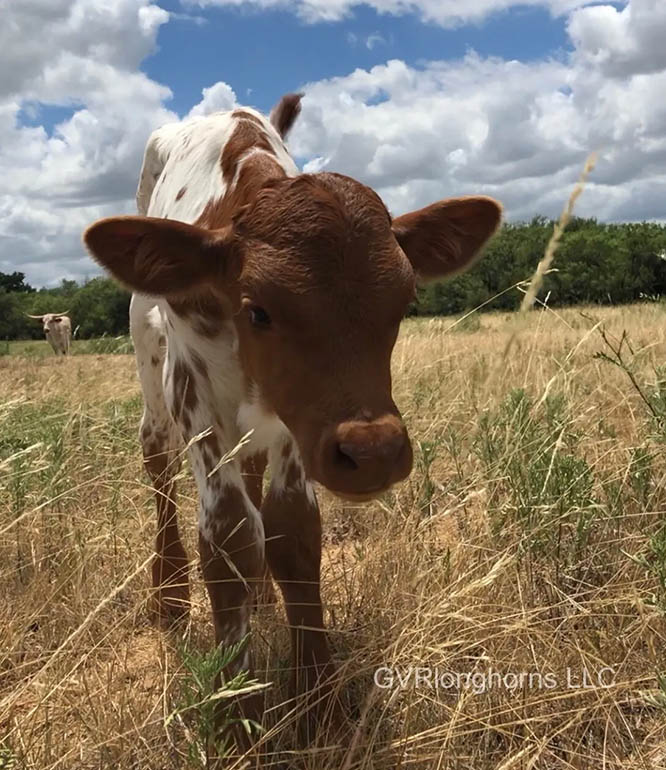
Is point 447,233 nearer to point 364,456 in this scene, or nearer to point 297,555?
point 364,456

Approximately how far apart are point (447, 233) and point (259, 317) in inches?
34.2

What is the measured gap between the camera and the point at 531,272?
32344 millimetres

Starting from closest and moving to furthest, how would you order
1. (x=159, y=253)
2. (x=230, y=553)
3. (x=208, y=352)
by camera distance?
(x=159, y=253), (x=230, y=553), (x=208, y=352)

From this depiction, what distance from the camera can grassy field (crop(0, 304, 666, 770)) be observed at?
6.50ft

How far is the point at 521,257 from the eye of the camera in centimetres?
Result: 4472

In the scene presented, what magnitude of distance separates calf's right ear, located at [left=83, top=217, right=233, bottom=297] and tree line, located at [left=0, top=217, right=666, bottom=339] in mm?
26021

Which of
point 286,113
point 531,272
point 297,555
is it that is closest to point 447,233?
point 297,555

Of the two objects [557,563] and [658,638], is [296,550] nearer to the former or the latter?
[557,563]

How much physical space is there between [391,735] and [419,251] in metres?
1.56

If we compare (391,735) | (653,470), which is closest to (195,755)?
(391,735)

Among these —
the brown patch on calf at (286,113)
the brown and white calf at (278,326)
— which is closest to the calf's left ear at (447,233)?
the brown and white calf at (278,326)

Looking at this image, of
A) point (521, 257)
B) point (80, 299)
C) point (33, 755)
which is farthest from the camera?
point (80, 299)

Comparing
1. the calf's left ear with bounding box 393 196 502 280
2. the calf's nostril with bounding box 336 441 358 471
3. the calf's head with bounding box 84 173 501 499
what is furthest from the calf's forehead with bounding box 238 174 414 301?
the calf's nostril with bounding box 336 441 358 471

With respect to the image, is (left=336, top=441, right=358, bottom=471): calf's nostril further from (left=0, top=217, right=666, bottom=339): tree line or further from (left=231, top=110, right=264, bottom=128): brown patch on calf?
(left=0, top=217, right=666, bottom=339): tree line
